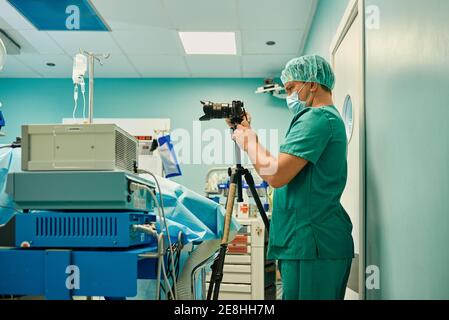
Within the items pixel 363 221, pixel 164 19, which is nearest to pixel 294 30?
pixel 164 19

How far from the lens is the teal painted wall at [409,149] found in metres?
1.09

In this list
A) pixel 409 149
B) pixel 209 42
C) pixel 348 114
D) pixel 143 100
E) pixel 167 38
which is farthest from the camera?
pixel 143 100

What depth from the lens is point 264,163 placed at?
61.0 inches

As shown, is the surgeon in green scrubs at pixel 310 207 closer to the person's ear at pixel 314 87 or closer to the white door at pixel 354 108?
the person's ear at pixel 314 87

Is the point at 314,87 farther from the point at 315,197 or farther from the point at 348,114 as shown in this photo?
the point at 348,114

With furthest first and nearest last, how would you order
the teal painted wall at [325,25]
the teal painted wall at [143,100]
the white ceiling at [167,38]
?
1. the teal painted wall at [143,100]
2. the white ceiling at [167,38]
3. the teal painted wall at [325,25]

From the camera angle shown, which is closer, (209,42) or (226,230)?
(226,230)

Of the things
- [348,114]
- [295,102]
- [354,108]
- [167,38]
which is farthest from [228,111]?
[167,38]

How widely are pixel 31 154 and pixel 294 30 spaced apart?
3026mm

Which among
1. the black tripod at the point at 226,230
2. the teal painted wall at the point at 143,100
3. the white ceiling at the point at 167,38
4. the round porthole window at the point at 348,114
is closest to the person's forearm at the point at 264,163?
the black tripod at the point at 226,230

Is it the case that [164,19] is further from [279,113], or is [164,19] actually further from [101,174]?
[101,174]

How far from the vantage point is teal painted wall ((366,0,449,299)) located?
1.09 meters

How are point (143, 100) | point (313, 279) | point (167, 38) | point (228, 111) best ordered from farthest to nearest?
point (143, 100), point (167, 38), point (228, 111), point (313, 279)

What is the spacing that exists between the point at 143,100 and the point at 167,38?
4.21ft
